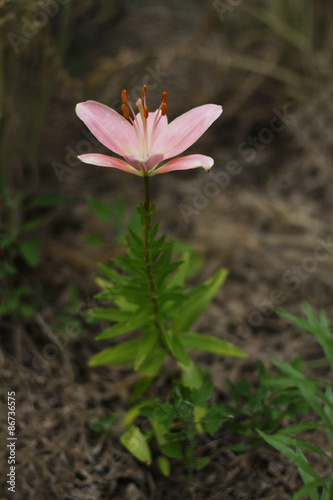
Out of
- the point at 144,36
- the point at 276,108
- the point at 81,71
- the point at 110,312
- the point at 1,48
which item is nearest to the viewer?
the point at 110,312

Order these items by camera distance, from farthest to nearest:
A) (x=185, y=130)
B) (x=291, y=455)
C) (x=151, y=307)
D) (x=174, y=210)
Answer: (x=174, y=210), (x=151, y=307), (x=291, y=455), (x=185, y=130)

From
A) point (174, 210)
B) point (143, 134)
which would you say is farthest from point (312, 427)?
point (174, 210)

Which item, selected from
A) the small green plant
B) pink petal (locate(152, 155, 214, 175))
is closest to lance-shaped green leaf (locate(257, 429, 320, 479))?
the small green plant

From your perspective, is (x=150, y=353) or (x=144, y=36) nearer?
(x=150, y=353)

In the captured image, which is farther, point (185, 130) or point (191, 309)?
point (191, 309)

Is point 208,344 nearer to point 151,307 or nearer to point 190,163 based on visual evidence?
point 151,307

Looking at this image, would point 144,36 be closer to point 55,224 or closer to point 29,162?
point 29,162

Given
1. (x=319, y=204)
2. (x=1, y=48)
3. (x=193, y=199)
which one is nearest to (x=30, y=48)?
(x=1, y=48)

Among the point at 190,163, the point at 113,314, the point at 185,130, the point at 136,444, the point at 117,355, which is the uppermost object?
the point at 185,130
